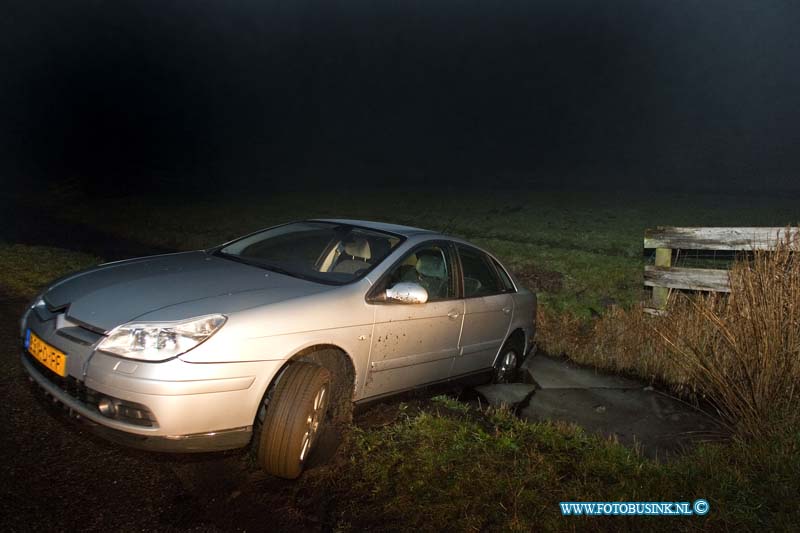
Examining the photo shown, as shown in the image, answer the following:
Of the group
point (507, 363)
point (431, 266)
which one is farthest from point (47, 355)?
point (507, 363)

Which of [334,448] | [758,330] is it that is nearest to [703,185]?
[758,330]

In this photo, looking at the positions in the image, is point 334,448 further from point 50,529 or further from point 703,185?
point 703,185

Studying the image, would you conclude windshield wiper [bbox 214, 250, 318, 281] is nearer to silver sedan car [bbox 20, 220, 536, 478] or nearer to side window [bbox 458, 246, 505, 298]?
silver sedan car [bbox 20, 220, 536, 478]

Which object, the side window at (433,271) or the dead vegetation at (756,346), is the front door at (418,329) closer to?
the side window at (433,271)

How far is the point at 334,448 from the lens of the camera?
384 cm

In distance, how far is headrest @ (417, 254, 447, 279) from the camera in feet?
16.3

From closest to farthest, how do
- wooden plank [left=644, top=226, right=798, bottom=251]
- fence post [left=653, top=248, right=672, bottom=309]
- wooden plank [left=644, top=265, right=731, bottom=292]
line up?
1. wooden plank [left=644, top=226, right=798, bottom=251]
2. wooden plank [left=644, top=265, right=731, bottom=292]
3. fence post [left=653, top=248, right=672, bottom=309]

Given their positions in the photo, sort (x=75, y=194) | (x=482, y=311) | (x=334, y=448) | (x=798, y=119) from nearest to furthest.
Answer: (x=334, y=448) < (x=482, y=311) < (x=75, y=194) < (x=798, y=119)

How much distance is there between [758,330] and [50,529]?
15.2ft

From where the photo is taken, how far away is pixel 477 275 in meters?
5.68

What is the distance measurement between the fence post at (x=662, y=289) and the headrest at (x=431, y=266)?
434 centimetres

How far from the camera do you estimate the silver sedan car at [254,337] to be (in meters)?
3.07

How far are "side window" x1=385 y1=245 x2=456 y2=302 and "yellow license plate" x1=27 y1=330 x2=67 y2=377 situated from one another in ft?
7.93

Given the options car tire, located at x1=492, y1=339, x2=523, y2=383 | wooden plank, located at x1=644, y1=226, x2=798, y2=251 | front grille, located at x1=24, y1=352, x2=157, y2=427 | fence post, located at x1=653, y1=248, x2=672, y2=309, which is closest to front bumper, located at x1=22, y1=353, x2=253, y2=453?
front grille, located at x1=24, y1=352, x2=157, y2=427
